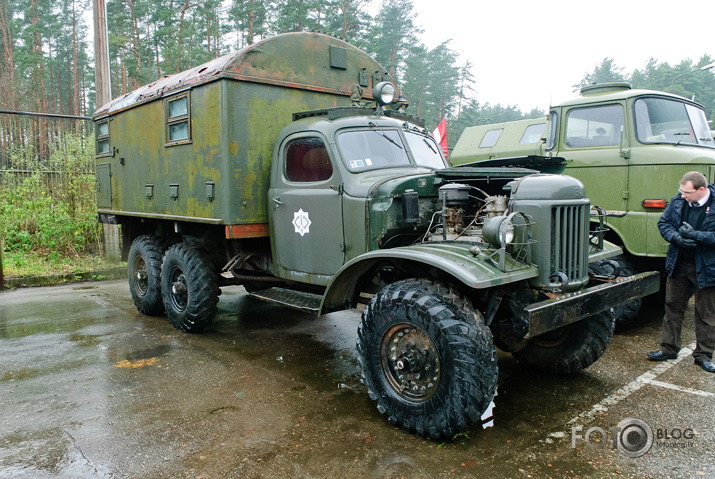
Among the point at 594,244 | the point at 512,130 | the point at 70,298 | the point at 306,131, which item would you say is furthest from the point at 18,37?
the point at 594,244

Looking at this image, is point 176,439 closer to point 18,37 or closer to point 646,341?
point 646,341

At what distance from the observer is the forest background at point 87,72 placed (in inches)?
416

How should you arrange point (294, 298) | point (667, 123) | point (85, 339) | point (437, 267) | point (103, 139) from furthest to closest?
point (103, 139), point (667, 123), point (85, 339), point (294, 298), point (437, 267)

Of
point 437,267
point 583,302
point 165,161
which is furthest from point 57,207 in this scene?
point 583,302

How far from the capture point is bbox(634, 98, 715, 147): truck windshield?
234 inches

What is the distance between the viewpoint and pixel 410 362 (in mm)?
3391

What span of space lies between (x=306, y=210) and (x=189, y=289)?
179cm

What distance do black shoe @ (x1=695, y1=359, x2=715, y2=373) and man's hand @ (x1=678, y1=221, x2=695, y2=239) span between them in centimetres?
110

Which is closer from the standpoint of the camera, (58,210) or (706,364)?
(706,364)

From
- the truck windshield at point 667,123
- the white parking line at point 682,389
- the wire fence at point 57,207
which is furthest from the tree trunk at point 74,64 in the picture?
the white parking line at point 682,389

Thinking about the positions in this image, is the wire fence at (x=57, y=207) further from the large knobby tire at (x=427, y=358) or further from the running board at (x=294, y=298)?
the large knobby tire at (x=427, y=358)

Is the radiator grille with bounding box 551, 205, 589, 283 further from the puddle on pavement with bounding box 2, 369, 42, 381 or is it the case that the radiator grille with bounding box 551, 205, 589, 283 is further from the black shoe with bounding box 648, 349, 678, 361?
the puddle on pavement with bounding box 2, 369, 42, 381

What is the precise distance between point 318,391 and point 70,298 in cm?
535

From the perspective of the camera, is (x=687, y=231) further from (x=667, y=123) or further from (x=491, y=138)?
(x=491, y=138)
